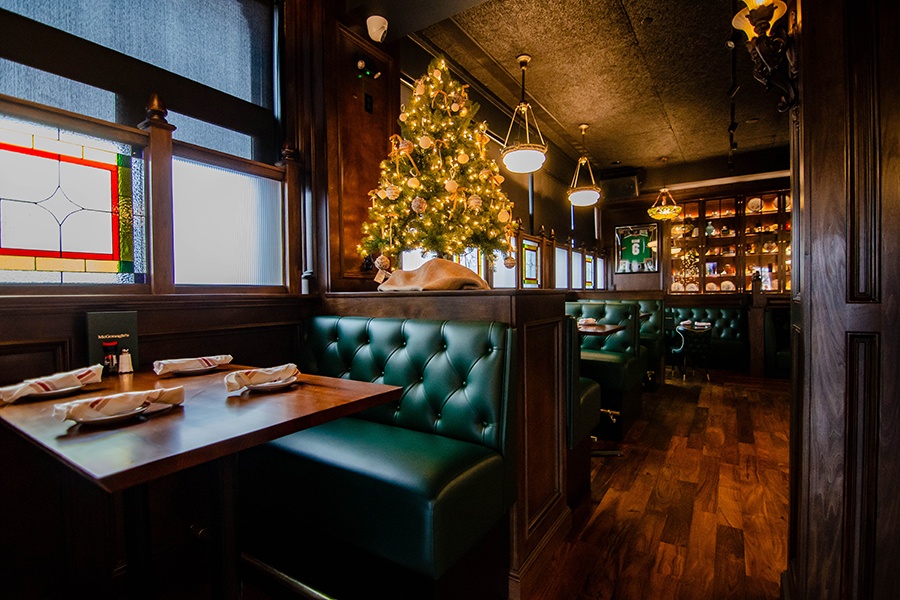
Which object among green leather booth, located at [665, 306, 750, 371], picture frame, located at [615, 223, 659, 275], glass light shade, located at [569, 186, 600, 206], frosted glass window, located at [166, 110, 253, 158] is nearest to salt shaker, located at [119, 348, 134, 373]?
frosted glass window, located at [166, 110, 253, 158]

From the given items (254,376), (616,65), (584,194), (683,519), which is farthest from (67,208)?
(584,194)

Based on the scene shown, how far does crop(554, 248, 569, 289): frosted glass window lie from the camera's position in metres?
6.72

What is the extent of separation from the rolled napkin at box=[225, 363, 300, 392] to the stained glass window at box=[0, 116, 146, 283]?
40.7 inches

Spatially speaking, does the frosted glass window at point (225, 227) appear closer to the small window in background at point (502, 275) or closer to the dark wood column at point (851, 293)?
the dark wood column at point (851, 293)

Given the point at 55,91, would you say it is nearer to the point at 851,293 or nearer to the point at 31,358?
the point at 31,358

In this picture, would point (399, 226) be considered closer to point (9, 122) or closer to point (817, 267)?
point (9, 122)

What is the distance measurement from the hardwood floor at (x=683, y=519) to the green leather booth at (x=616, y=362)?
0.19m

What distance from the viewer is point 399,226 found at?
2844 mm

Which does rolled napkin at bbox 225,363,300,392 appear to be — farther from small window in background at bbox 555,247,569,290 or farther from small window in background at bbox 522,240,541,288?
small window in background at bbox 555,247,569,290

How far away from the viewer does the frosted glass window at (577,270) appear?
729cm

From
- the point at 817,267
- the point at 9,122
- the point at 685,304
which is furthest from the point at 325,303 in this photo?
the point at 685,304

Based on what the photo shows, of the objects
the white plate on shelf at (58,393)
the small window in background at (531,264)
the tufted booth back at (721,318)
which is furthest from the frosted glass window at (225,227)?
the tufted booth back at (721,318)

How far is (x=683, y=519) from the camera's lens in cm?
220

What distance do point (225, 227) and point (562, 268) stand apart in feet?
17.9
